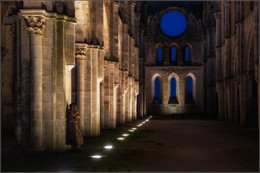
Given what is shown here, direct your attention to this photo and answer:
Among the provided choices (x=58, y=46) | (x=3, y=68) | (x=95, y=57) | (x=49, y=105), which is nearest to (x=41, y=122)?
(x=49, y=105)

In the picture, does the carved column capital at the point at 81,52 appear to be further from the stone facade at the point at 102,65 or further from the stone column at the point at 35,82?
Result: the stone column at the point at 35,82

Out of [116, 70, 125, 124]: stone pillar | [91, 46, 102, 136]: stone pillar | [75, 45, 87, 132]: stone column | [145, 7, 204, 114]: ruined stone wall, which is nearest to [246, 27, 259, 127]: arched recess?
[116, 70, 125, 124]: stone pillar

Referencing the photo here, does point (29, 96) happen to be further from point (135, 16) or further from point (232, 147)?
point (135, 16)

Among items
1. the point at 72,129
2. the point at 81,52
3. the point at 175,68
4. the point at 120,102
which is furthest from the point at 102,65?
the point at 175,68

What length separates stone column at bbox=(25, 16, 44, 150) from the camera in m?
11.1

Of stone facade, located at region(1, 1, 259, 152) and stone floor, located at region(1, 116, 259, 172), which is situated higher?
stone facade, located at region(1, 1, 259, 152)

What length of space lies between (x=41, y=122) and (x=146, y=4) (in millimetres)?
41885

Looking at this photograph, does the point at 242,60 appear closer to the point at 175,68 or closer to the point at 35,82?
the point at 35,82

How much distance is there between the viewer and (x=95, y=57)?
18.0 metres

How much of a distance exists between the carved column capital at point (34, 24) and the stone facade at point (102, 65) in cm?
3

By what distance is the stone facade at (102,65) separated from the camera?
1124 cm

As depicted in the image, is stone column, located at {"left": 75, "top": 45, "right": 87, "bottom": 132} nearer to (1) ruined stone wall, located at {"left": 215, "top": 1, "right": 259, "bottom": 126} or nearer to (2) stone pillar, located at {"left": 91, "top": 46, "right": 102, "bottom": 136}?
(2) stone pillar, located at {"left": 91, "top": 46, "right": 102, "bottom": 136}

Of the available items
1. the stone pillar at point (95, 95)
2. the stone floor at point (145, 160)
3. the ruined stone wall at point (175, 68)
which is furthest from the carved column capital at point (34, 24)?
the ruined stone wall at point (175, 68)

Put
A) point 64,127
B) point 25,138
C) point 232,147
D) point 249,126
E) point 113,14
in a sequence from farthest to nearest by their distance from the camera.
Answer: point 249,126 < point 113,14 < point 232,147 < point 64,127 < point 25,138
